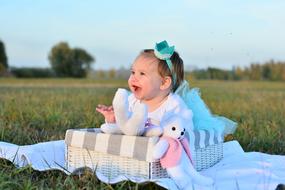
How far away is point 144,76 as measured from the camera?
3318 millimetres

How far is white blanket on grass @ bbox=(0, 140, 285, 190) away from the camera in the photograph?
2.91 meters

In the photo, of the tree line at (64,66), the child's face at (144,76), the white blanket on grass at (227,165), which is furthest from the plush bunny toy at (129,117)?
the tree line at (64,66)

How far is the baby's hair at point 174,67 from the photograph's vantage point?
3.36m

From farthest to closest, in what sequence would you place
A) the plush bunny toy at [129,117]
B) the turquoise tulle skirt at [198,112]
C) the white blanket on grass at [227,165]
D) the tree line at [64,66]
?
the tree line at [64,66]
the turquoise tulle skirt at [198,112]
the white blanket on grass at [227,165]
the plush bunny toy at [129,117]

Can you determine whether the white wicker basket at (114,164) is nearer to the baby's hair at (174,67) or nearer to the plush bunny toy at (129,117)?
the plush bunny toy at (129,117)

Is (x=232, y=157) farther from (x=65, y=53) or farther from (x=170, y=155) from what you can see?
(x=65, y=53)

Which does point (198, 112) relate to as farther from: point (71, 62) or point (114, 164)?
point (71, 62)

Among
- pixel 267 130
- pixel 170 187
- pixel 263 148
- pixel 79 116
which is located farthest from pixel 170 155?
pixel 79 116

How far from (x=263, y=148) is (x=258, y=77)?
1780 cm

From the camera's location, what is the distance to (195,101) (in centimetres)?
388

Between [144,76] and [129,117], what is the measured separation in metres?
0.52

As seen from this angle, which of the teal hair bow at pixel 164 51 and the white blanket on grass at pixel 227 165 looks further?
the teal hair bow at pixel 164 51

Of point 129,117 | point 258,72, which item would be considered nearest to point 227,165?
point 129,117

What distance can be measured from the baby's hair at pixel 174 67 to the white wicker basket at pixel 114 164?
0.46 metres
